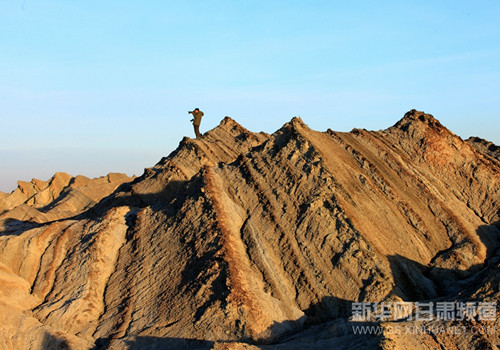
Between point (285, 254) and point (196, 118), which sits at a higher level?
point (196, 118)

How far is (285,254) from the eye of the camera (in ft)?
41.2

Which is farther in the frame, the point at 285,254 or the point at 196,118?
the point at 196,118

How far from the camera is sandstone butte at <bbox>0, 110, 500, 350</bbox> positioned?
35.0 ft

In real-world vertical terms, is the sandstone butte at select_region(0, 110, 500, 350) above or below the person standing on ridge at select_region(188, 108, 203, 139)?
below

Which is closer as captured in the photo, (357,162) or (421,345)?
(421,345)

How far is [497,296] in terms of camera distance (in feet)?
30.7

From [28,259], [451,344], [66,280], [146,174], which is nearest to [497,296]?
[451,344]

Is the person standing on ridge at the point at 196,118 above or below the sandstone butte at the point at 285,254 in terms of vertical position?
above

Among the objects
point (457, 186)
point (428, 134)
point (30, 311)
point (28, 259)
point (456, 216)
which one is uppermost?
point (428, 134)

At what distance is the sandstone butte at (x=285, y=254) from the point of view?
1067cm

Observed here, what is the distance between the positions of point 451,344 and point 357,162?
7345mm

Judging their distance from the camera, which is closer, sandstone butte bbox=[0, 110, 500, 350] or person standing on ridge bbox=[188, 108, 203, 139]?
sandstone butte bbox=[0, 110, 500, 350]

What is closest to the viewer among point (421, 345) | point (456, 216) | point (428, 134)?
point (421, 345)

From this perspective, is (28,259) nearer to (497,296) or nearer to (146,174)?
(146,174)
